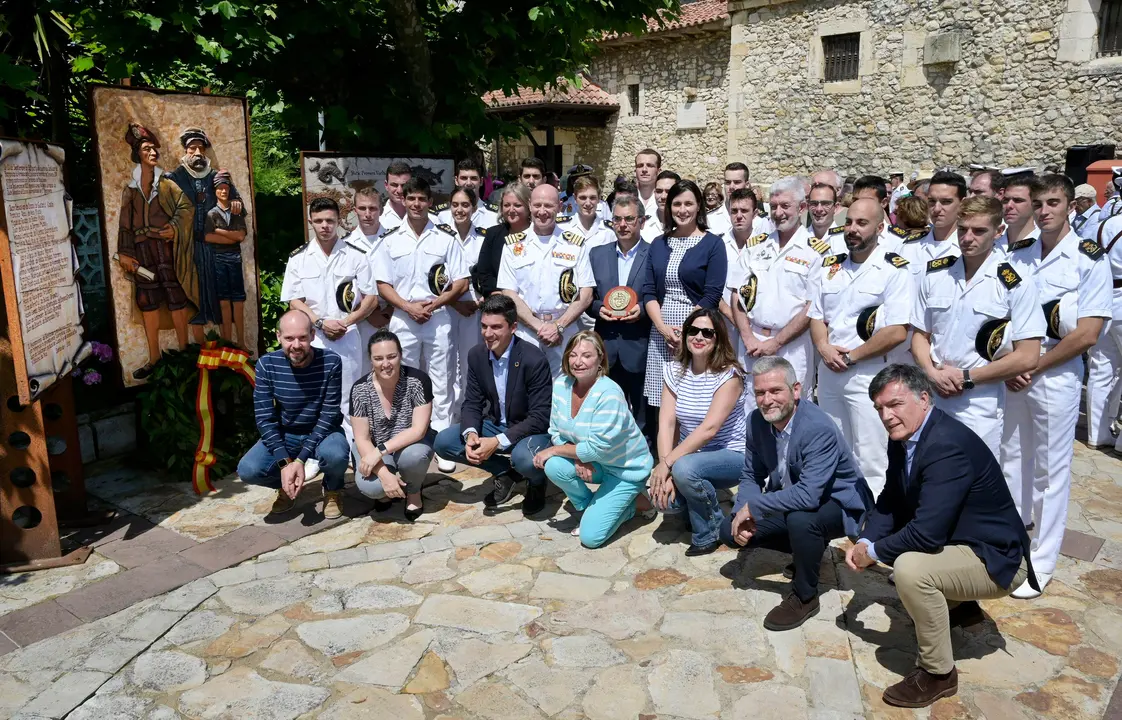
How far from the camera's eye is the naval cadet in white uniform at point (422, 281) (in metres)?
6.55

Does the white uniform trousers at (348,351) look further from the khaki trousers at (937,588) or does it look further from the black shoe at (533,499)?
the khaki trousers at (937,588)

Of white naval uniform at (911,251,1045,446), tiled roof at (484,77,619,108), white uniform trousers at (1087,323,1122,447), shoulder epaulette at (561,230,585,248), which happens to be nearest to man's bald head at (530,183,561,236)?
shoulder epaulette at (561,230,585,248)

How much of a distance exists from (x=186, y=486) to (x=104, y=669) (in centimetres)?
251

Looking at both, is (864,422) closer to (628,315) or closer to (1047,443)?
(1047,443)

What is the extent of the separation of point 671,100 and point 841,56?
18.8 ft

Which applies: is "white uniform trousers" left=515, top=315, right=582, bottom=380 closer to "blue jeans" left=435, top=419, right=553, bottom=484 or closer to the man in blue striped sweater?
"blue jeans" left=435, top=419, right=553, bottom=484

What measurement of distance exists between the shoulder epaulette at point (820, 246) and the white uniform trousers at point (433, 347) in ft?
9.31

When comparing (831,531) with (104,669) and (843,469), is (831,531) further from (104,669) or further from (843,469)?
(104,669)

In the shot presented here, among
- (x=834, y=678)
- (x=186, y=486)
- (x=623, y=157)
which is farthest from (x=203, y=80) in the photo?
(x=623, y=157)

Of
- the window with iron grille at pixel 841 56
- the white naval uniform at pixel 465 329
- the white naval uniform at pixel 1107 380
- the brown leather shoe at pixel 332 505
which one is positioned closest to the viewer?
the brown leather shoe at pixel 332 505

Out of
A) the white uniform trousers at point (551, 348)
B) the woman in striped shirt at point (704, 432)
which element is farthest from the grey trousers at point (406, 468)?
the woman in striped shirt at point (704, 432)

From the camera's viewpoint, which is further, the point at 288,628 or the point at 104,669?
the point at 288,628

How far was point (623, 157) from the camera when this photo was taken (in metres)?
25.9

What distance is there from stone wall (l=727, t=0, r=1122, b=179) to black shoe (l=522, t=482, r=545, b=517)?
1394 cm
